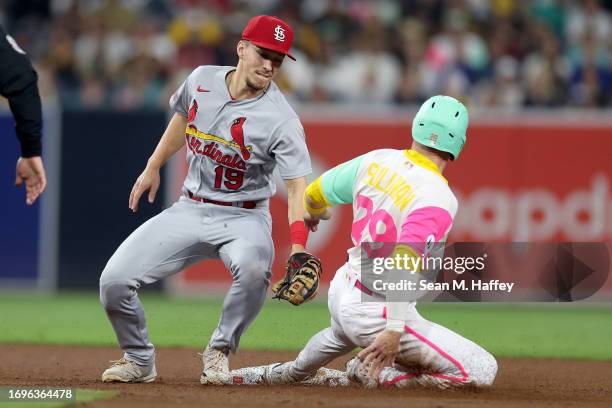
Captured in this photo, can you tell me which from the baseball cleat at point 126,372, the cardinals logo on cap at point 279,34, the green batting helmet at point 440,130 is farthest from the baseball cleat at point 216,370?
the cardinals logo on cap at point 279,34

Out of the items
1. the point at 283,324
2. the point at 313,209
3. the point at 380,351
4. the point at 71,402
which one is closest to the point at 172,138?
the point at 313,209

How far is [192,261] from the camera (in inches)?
281

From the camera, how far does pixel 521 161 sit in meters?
13.0

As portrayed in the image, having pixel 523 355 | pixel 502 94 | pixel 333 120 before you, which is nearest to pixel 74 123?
pixel 333 120

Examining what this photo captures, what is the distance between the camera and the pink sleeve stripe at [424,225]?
19.2 feet

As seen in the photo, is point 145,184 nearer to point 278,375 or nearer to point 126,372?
point 126,372

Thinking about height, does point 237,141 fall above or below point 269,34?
below

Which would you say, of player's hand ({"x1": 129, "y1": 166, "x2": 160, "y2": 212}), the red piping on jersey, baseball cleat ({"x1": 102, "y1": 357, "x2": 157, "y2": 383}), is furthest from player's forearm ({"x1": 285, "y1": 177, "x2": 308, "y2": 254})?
baseball cleat ({"x1": 102, "y1": 357, "x2": 157, "y2": 383})

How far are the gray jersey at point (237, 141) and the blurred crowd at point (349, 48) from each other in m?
6.74

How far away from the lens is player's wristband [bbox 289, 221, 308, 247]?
6516 mm

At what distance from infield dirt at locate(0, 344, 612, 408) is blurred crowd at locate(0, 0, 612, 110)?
5.55 metres

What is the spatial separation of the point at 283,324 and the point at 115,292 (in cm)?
420

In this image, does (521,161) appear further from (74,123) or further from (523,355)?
(74,123)

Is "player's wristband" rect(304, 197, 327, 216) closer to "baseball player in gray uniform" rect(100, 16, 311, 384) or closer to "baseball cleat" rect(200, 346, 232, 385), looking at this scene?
"baseball player in gray uniform" rect(100, 16, 311, 384)
